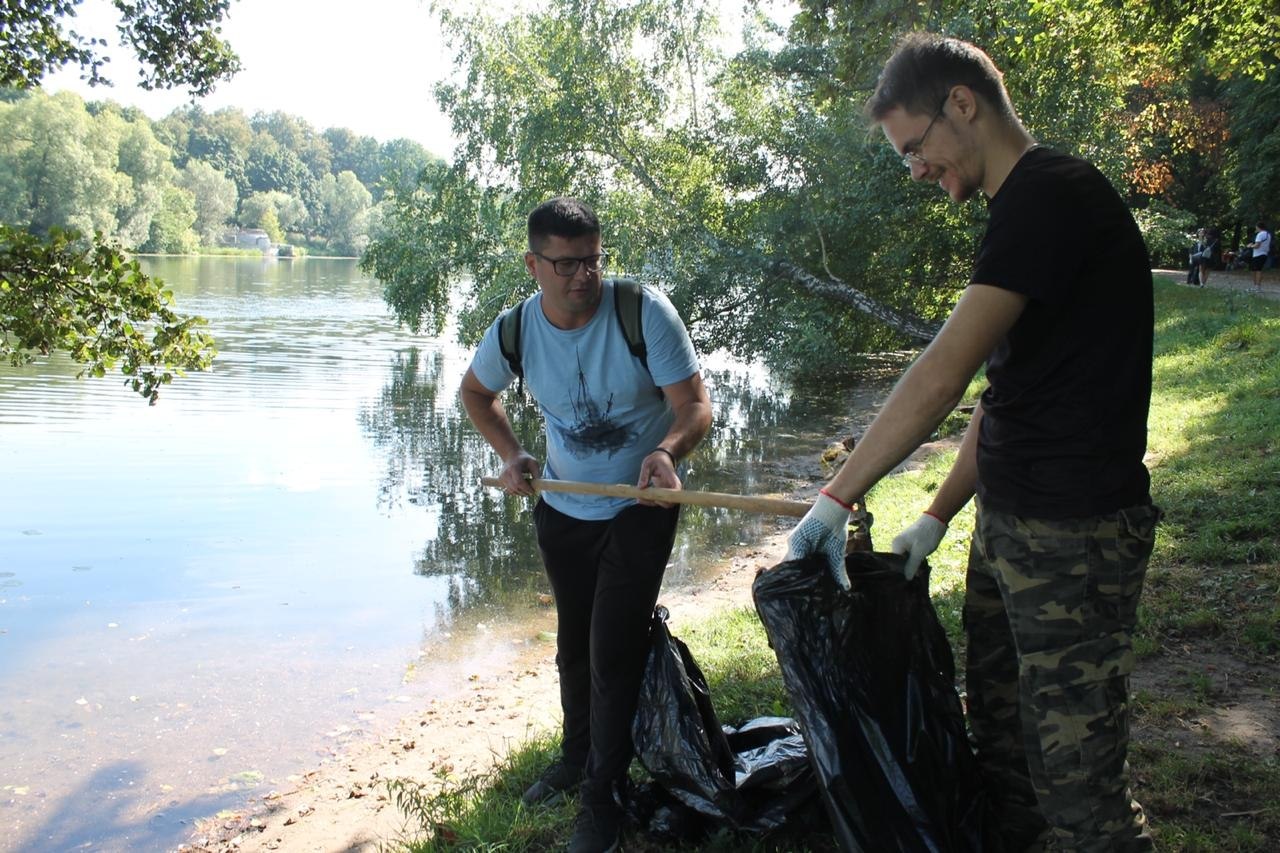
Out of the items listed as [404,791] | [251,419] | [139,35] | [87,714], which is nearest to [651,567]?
[404,791]

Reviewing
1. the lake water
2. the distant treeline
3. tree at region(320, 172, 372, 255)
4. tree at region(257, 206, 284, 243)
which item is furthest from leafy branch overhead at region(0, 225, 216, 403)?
tree at region(257, 206, 284, 243)

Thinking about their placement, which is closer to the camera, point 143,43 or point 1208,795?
point 1208,795

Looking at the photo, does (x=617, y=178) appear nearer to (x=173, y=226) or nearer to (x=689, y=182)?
(x=689, y=182)

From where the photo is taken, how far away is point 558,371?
3.25 meters

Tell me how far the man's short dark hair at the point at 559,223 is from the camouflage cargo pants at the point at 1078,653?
61.3 inches

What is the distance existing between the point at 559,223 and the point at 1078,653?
6.26ft

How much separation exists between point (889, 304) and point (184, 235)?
207ft

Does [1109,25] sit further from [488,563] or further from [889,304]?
[889,304]

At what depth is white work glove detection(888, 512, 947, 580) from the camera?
2650 mm

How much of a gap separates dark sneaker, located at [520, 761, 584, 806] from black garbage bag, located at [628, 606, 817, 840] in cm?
45

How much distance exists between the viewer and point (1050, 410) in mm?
2062

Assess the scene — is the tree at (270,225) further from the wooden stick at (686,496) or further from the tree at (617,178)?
the wooden stick at (686,496)

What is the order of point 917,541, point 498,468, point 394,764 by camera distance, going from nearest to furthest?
point 917,541
point 394,764
point 498,468

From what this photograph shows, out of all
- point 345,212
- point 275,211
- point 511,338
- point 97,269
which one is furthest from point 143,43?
point 275,211
